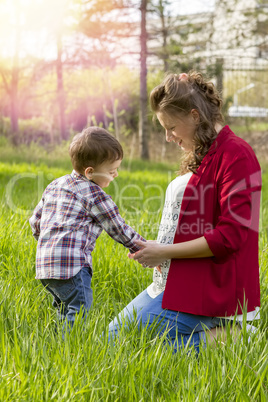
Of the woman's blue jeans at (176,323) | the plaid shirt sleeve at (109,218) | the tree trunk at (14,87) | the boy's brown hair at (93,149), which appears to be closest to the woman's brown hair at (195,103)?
the boy's brown hair at (93,149)

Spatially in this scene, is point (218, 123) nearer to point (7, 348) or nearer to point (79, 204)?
point (79, 204)

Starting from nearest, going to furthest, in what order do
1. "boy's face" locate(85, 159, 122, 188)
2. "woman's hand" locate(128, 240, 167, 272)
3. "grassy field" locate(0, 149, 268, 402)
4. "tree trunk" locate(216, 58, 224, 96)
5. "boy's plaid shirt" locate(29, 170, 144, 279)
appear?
1. "grassy field" locate(0, 149, 268, 402)
2. "woman's hand" locate(128, 240, 167, 272)
3. "boy's plaid shirt" locate(29, 170, 144, 279)
4. "boy's face" locate(85, 159, 122, 188)
5. "tree trunk" locate(216, 58, 224, 96)

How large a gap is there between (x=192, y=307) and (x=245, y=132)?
12411mm

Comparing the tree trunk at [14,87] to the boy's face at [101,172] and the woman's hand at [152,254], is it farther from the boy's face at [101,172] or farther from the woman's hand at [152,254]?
the woman's hand at [152,254]

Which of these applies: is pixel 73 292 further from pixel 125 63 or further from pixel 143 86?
pixel 125 63

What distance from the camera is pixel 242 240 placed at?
1.82 metres

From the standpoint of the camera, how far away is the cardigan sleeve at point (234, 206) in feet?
5.87

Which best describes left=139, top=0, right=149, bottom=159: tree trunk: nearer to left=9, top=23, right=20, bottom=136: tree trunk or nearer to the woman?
left=9, top=23, right=20, bottom=136: tree trunk

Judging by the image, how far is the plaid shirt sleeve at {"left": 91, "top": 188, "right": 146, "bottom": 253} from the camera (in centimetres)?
208

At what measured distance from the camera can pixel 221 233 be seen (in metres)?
1.80

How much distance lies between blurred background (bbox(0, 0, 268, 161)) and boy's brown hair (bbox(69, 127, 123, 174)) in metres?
7.43

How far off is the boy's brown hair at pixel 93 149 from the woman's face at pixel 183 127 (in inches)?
9.3

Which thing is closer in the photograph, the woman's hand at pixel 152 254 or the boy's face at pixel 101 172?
the woman's hand at pixel 152 254

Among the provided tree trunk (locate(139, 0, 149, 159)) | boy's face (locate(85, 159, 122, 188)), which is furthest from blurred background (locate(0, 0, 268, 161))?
boy's face (locate(85, 159, 122, 188))
